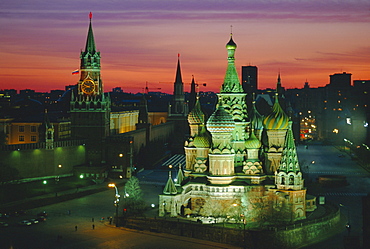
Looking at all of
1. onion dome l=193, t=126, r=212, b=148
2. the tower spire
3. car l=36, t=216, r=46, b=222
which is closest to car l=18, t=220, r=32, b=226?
car l=36, t=216, r=46, b=222

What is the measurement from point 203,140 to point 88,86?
34.8 m

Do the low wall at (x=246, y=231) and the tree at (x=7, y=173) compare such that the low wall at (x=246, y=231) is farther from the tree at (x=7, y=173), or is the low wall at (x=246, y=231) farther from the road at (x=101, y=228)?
the tree at (x=7, y=173)

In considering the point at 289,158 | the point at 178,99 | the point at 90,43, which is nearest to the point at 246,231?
the point at 289,158

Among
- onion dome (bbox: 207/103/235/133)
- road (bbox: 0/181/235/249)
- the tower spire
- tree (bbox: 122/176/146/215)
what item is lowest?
road (bbox: 0/181/235/249)

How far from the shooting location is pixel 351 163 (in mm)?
111750

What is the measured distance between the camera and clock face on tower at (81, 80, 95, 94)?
95.3 m

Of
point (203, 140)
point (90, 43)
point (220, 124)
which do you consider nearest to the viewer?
point (220, 124)

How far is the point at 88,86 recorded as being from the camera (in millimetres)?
95438

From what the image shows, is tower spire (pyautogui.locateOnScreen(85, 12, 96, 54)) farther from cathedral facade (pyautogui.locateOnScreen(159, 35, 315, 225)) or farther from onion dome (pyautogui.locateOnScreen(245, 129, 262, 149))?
onion dome (pyautogui.locateOnScreen(245, 129, 262, 149))

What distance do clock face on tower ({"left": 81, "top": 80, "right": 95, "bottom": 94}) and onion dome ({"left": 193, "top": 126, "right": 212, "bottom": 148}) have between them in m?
33.5

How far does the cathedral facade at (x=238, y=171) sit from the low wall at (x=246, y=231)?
1608 mm

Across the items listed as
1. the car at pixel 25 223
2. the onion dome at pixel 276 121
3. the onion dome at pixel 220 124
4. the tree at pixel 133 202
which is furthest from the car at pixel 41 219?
the onion dome at pixel 276 121

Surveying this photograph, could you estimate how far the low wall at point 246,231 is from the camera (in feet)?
180

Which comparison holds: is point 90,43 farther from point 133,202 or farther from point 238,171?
point 238,171
